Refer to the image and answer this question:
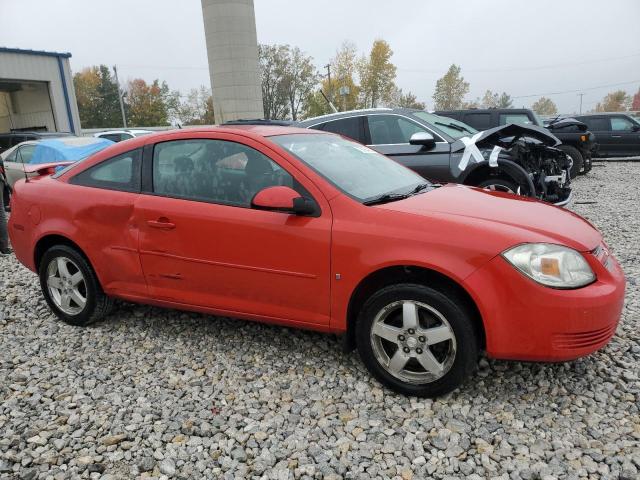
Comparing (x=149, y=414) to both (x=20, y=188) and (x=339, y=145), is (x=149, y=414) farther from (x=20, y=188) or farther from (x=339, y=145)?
(x=20, y=188)

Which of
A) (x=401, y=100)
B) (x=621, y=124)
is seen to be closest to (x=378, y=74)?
(x=401, y=100)

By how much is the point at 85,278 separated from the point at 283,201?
194cm

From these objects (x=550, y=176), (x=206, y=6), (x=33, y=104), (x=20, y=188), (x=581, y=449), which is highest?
(x=206, y=6)

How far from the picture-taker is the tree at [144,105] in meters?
64.9

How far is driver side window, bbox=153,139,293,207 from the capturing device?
3.08 m

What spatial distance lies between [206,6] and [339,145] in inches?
1212

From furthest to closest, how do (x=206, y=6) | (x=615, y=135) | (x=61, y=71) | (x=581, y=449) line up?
(x=206, y=6) → (x=61, y=71) → (x=615, y=135) → (x=581, y=449)

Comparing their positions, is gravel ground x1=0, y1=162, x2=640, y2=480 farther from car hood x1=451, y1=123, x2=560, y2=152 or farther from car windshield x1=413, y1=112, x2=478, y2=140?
car windshield x1=413, y1=112, x2=478, y2=140

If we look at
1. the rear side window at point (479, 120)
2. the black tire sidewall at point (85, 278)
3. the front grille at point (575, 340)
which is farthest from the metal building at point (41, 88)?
the front grille at point (575, 340)

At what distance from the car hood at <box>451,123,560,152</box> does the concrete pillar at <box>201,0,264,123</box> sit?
1071 inches

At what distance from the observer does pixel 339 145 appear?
361 centimetres

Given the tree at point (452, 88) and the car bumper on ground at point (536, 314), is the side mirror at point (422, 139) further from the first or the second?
the tree at point (452, 88)

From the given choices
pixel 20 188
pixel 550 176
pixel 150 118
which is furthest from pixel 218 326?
pixel 150 118

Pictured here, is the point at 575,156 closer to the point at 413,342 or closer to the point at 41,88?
the point at 413,342
